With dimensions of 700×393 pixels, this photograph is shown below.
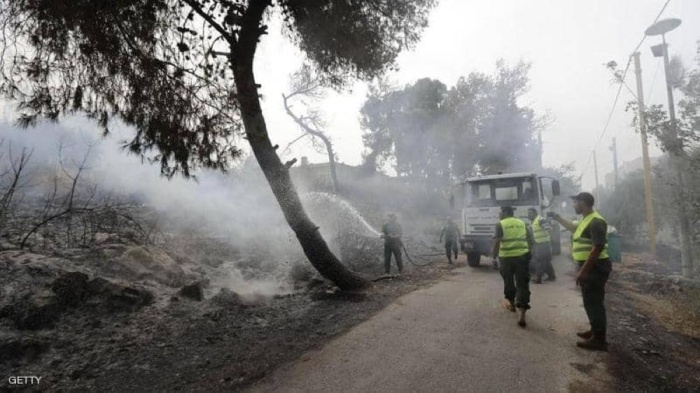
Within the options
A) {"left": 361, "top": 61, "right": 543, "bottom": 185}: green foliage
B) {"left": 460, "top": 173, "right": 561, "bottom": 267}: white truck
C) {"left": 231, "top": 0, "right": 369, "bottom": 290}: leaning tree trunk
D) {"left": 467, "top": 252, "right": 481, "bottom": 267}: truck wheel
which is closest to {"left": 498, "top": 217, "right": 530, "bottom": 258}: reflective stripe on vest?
{"left": 231, "top": 0, "right": 369, "bottom": 290}: leaning tree trunk

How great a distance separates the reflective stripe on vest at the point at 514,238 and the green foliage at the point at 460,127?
23685 millimetres

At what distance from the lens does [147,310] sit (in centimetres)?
584

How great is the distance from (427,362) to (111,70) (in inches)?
205

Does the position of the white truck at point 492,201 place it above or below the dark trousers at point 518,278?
above

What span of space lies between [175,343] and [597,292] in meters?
5.32

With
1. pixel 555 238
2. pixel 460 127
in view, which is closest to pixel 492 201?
pixel 555 238

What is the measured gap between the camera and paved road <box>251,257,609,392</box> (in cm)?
350

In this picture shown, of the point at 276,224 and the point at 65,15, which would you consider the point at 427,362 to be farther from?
the point at 276,224

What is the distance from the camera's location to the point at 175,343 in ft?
16.2

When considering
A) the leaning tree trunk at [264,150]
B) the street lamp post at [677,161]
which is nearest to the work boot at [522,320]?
the leaning tree trunk at [264,150]

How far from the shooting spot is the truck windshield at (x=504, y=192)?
1036cm

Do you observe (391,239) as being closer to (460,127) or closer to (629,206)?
(629,206)
